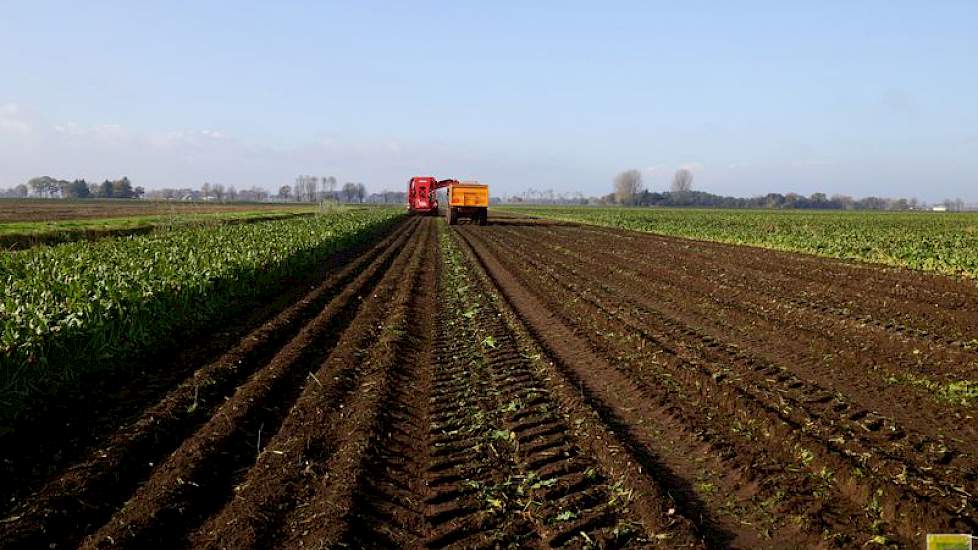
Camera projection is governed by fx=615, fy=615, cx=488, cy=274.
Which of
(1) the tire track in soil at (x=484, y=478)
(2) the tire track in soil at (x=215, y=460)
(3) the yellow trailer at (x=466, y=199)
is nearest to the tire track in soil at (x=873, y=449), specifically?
(1) the tire track in soil at (x=484, y=478)

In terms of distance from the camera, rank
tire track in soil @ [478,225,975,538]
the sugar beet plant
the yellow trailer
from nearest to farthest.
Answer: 1. tire track in soil @ [478,225,975,538]
2. the sugar beet plant
3. the yellow trailer

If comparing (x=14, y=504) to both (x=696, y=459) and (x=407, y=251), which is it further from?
(x=407, y=251)

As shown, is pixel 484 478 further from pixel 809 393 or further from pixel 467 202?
pixel 467 202

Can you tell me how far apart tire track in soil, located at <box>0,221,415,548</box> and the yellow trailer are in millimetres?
29579

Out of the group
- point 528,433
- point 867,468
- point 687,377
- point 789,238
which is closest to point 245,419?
point 528,433

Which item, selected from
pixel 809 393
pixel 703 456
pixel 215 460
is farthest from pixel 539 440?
pixel 809 393

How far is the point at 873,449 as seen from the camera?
17.2 ft

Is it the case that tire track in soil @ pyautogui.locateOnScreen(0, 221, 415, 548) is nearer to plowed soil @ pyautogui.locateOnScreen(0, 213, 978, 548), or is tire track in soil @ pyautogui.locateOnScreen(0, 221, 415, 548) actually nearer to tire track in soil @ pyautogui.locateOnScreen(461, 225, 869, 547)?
plowed soil @ pyautogui.locateOnScreen(0, 213, 978, 548)

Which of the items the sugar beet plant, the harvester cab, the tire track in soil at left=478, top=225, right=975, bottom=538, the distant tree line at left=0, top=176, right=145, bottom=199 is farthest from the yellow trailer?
the distant tree line at left=0, top=176, right=145, bottom=199

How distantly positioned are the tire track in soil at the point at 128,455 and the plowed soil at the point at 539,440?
0.08ft

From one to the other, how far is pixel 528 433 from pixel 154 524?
3.01m

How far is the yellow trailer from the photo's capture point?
39.2 meters

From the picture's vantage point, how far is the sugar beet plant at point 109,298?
686 centimetres

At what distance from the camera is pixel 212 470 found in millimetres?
4820
